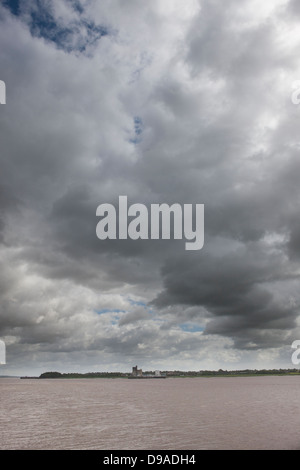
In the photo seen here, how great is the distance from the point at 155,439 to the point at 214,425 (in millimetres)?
13241

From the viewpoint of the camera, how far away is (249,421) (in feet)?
188
